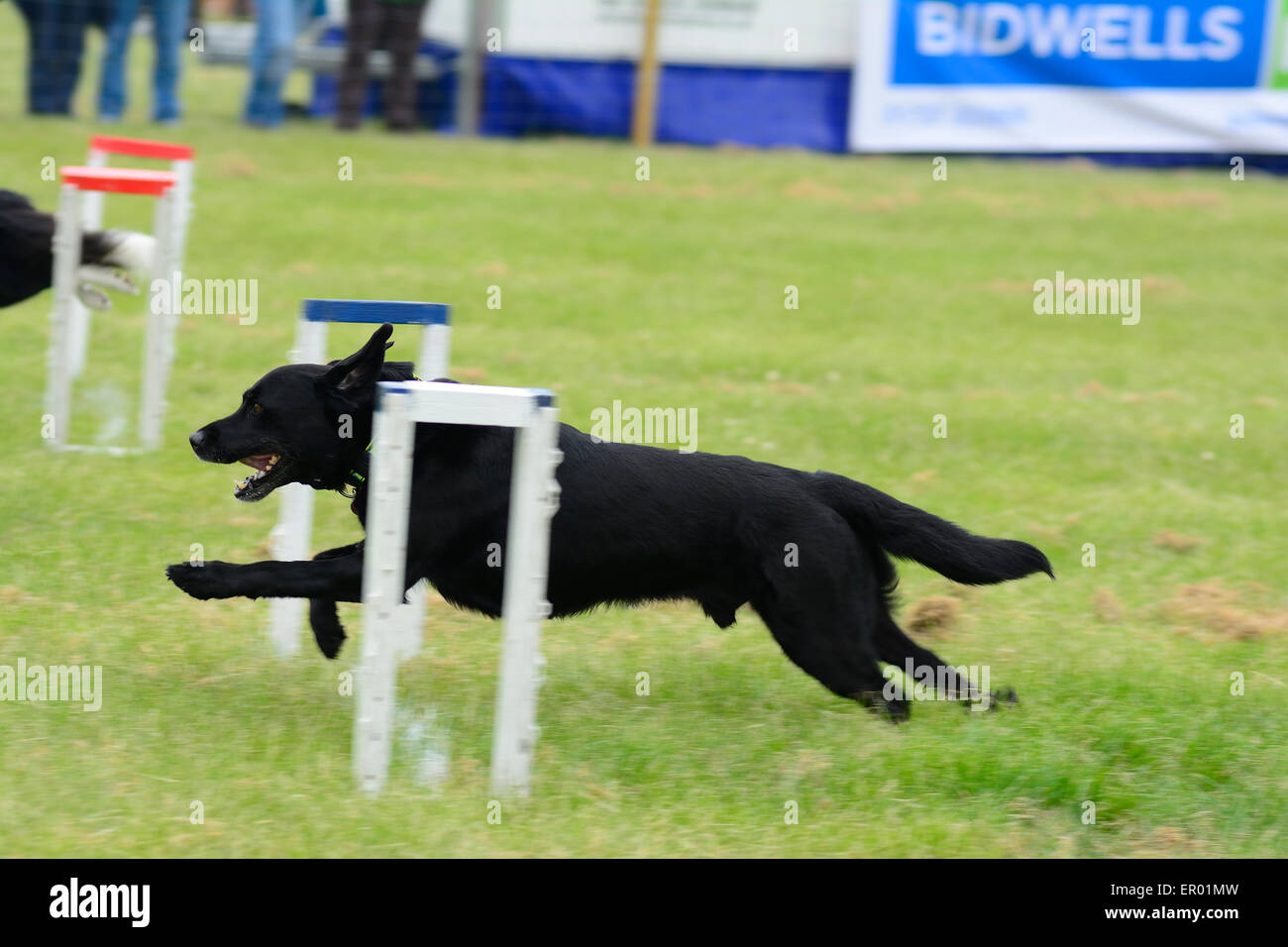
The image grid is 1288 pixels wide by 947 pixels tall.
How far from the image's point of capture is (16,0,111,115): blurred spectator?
14516mm

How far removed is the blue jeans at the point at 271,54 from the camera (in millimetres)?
14875

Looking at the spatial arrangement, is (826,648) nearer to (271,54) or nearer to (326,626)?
(326,626)

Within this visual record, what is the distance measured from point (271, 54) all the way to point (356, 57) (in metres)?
0.94

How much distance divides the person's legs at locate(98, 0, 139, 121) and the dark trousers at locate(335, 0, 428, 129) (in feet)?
7.14

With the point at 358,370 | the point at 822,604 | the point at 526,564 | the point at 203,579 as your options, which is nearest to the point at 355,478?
the point at 358,370

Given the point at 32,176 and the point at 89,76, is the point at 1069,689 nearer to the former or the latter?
the point at 32,176

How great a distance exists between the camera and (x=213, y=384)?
8.61 metres

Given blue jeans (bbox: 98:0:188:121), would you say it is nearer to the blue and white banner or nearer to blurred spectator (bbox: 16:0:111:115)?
blurred spectator (bbox: 16:0:111:115)

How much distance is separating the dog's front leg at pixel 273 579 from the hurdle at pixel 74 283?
309cm

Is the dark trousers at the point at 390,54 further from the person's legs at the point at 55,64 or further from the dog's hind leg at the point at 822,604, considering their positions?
the dog's hind leg at the point at 822,604

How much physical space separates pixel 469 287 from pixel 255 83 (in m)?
5.79

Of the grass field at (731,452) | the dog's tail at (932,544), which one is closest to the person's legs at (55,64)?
the grass field at (731,452)

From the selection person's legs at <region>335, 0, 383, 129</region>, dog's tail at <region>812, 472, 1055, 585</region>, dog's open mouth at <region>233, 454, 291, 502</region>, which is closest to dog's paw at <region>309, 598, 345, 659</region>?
dog's open mouth at <region>233, 454, 291, 502</region>
